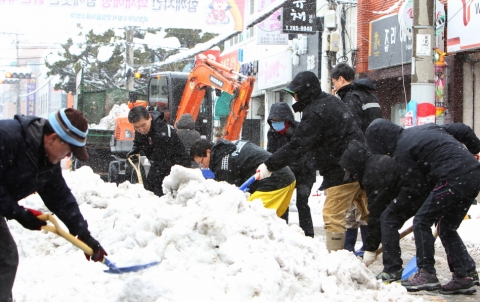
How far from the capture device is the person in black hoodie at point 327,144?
616 cm

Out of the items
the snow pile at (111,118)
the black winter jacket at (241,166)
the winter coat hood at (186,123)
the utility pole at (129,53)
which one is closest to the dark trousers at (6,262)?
the black winter jacket at (241,166)

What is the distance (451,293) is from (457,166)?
1071mm

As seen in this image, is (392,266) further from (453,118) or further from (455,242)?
(453,118)

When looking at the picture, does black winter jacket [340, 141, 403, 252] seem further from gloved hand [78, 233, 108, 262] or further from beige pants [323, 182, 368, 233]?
gloved hand [78, 233, 108, 262]

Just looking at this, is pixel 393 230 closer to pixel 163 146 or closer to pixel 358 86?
pixel 358 86

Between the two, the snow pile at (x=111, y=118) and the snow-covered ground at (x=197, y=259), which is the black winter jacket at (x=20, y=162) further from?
the snow pile at (x=111, y=118)

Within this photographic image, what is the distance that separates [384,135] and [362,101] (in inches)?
49.2

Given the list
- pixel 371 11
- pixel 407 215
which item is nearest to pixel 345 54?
pixel 371 11

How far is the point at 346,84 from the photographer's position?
7.16 m

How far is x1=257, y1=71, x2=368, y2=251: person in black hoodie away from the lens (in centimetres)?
616

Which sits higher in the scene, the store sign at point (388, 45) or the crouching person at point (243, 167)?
the store sign at point (388, 45)

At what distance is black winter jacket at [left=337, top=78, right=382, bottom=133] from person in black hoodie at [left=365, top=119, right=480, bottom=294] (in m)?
1.14

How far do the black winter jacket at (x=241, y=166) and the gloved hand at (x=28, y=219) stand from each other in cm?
306

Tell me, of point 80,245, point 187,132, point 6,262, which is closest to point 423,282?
point 80,245
